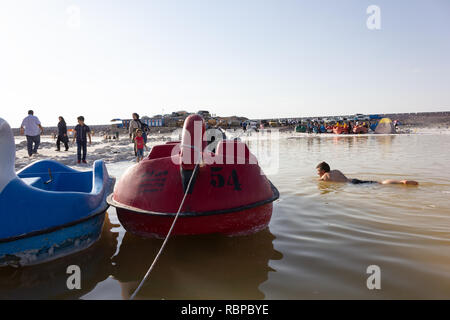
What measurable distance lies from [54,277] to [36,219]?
0.66 metres

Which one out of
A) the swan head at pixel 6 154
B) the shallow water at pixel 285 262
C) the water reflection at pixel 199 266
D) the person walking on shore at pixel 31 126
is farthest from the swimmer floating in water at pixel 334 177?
the person walking on shore at pixel 31 126

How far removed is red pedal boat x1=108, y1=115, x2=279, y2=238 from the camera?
3.62m

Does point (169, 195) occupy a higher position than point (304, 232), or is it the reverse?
point (169, 195)

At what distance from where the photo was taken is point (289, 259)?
11.5 ft

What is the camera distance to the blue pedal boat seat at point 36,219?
10.6 ft

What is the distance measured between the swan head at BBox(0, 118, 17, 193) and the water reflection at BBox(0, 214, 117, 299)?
99cm

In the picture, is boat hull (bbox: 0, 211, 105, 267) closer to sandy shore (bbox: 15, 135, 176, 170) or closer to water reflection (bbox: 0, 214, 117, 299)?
water reflection (bbox: 0, 214, 117, 299)

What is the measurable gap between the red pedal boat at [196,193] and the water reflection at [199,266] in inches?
8.2

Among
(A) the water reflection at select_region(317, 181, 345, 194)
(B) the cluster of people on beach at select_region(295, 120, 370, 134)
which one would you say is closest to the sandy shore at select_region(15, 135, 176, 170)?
(A) the water reflection at select_region(317, 181, 345, 194)

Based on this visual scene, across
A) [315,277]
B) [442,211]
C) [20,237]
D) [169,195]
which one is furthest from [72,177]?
[442,211]

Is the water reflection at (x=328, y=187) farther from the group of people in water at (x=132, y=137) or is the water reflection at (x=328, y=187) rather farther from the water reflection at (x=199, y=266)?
the water reflection at (x=199, y=266)

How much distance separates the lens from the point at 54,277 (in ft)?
10.5

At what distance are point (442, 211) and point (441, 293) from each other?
10.4 ft
